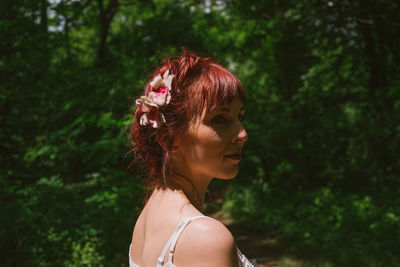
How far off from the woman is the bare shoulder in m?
0.04

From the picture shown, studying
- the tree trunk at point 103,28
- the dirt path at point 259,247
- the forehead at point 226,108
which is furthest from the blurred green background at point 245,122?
the forehead at point 226,108

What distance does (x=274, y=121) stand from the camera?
10859 millimetres

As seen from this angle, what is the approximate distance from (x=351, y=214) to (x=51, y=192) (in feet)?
20.2

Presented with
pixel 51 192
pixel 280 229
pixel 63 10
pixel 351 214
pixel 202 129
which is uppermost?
pixel 202 129

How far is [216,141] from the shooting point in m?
1.38

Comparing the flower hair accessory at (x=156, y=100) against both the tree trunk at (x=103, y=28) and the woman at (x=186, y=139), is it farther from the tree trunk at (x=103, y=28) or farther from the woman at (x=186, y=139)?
the tree trunk at (x=103, y=28)

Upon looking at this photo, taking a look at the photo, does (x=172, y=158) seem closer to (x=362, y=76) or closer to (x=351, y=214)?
(x=351, y=214)

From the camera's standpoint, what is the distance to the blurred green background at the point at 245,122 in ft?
17.5

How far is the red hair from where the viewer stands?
138 cm

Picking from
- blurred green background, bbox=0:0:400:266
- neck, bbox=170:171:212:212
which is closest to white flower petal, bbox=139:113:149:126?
neck, bbox=170:171:212:212

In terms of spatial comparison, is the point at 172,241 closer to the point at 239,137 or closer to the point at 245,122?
the point at 239,137

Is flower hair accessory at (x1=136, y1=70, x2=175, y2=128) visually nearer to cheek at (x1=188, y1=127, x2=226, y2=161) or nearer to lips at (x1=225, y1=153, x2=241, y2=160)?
cheek at (x1=188, y1=127, x2=226, y2=161)

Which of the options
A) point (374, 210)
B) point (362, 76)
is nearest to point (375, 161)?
point (374, 210)

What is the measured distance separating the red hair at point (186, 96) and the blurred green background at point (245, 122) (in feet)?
2.01
